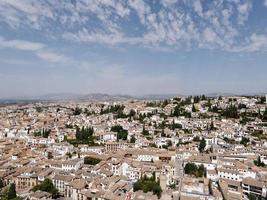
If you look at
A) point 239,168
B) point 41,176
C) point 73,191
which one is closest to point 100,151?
point 41,176

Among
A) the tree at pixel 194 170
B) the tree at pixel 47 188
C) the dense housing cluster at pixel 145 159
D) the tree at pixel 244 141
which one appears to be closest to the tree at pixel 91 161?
the dense housing cluster at pixel 145 159

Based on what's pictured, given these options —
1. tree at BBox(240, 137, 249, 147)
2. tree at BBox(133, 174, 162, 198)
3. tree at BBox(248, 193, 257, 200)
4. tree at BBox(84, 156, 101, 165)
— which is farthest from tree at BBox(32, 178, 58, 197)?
tree at BBox(240, 137, 249, 147)

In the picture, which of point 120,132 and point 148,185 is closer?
point 148,185

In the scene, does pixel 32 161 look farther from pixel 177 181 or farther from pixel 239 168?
pixel 239 168

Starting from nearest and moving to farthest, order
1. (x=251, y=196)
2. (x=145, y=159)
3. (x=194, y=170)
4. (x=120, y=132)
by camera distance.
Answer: (x=251, y=196) < (x=194, y=170) < (x=145, y=159) < (x=120, y=132)

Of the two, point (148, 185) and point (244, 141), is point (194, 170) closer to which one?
point (148, 185)

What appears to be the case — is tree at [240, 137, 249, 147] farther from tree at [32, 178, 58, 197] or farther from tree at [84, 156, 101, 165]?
tree at [32, 178, 58, 197]

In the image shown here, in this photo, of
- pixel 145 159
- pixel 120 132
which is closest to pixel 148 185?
pixel 145 159

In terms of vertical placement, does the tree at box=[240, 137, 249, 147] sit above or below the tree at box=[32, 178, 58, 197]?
above

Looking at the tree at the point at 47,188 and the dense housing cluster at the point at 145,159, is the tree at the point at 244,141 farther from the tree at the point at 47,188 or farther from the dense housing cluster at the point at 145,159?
the tree at the point at 47,188

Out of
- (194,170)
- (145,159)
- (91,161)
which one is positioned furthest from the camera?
(145,159)

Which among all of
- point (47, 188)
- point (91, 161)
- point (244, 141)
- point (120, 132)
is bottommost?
point (47, 188)

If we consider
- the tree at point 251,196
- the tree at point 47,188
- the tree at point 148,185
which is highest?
the tree at point 148,185
